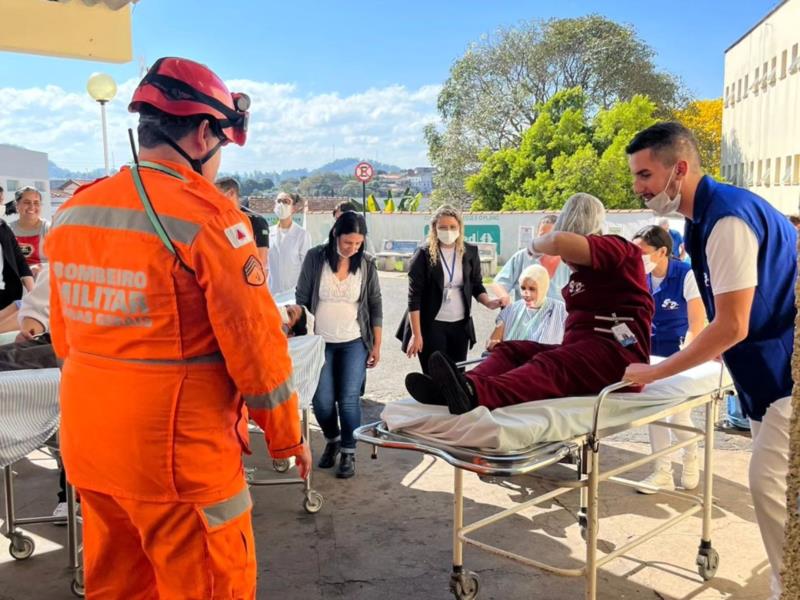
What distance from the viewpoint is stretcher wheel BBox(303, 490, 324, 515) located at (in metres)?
4.36

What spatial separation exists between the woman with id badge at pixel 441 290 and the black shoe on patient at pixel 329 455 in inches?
32.6

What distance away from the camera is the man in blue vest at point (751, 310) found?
8.98ft

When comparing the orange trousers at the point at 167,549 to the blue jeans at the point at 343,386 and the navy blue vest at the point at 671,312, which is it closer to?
the blue jeans at the point at 343,386

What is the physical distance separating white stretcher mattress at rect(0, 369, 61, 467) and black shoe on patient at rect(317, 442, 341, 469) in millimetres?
2215

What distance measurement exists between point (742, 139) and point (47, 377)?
133 feet

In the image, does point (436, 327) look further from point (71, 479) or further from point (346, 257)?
point (71, 479)

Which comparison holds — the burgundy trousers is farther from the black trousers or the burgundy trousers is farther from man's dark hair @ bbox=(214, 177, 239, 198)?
man's dark hair @ bbox=(214, 177, 239, 198)

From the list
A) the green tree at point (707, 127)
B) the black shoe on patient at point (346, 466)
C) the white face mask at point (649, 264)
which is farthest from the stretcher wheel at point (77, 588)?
the green tree at point (707, 127)

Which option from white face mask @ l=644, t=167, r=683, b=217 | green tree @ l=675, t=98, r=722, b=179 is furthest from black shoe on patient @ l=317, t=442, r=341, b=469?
green tree @ l=675, t=98, r=722, b=179

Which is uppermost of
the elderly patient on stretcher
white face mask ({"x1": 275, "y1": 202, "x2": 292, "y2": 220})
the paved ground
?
white face mask ({"x1": 275, "y1": 202, "x2": 292, "y2": 220})

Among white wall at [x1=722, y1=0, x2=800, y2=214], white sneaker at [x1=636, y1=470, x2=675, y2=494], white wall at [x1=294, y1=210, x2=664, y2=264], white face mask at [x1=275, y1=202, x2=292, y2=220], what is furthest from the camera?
white wall at [x1=722, y1=0, x2=800, y2=214]

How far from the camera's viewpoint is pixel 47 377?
3164 mm

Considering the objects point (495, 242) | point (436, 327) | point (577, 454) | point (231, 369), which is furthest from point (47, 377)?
point (495, 242)

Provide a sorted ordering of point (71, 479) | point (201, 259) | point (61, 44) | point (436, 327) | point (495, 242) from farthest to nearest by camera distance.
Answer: point (495, 242) < point (61, 44) < point (436, 327) < point (71, 479) < point (201, 259)
